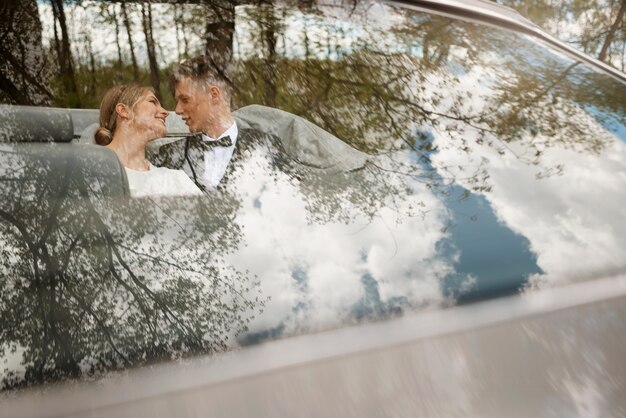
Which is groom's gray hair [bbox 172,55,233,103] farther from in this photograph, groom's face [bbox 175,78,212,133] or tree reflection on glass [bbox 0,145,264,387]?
tree reflection on glass [bbox 0,145,264,387]

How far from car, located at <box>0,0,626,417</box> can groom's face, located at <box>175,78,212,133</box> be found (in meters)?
0.04

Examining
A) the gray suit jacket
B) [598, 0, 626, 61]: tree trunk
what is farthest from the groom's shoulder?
[598, 0, 626, 61]: tree trunk

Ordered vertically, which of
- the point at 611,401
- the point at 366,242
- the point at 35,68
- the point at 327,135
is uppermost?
the point at 35,68

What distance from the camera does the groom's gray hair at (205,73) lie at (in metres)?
1.58

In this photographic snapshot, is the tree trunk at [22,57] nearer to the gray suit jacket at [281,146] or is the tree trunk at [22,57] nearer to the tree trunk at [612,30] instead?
the gray suit jacket at [281,146]

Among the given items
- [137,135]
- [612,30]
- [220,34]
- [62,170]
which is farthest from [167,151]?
[612,30]

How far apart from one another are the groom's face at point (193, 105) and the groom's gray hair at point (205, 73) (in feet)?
0.04

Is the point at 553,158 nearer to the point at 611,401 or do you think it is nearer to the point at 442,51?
the point at 442,51

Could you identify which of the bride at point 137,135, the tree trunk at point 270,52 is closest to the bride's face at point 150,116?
the bride at point 137,135

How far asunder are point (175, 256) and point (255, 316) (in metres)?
0.18

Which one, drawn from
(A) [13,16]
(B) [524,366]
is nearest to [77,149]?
(A) [13,16]

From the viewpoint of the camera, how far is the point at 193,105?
1.57 metres

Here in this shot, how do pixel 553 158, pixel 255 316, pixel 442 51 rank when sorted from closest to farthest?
pixel 255 316, pixel 553 158, pixel 442 51

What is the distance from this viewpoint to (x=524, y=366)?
1.31m
